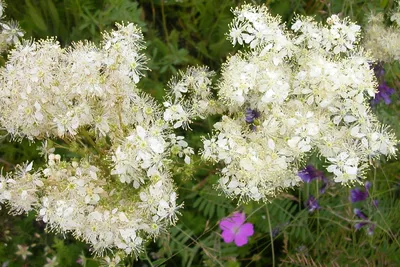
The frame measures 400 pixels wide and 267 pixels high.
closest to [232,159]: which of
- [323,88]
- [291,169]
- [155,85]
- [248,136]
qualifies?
[248,136]

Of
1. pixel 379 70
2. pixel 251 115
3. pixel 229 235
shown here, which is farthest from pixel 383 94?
pixel 229 235

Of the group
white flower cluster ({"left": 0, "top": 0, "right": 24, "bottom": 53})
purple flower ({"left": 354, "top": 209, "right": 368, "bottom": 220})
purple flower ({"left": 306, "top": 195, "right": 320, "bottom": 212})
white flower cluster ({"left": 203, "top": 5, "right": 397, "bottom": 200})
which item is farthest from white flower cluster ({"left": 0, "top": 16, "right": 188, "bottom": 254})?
purple flower ({"left": 354, "top": 209, "right": 368, "bottom": 220})

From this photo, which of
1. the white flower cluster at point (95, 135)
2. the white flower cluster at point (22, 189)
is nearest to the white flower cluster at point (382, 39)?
the white flower cluster at point (95, 135)

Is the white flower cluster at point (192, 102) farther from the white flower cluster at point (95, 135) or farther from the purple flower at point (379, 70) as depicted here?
the purple flower at point (379, 70)

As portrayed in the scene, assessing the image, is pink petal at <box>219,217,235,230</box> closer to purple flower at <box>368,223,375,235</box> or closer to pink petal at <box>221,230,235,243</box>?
pink petal at <box>221,230,235,243</box>

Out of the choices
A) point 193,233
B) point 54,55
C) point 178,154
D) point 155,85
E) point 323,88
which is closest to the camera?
point 323,88

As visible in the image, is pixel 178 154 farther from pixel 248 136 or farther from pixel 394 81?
pixel 394 81

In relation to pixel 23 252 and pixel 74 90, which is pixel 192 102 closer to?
pixel 74 90
